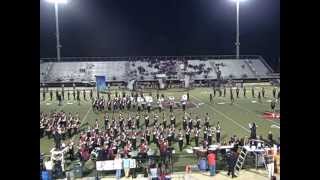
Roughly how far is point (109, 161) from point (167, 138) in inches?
88.6

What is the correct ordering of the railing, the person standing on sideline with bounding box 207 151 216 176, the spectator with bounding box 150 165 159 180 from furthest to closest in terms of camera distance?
1. the railing
2. the person standing on sideline with bounding box 207 151 216 176
3. the spectator with bounding box 150 165 159 180

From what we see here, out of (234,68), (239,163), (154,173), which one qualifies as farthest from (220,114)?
(234,68)

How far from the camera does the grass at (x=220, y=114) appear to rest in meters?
10.4

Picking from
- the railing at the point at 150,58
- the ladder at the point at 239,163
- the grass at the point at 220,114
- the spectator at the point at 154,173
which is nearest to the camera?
the spectator at the point at 154,173

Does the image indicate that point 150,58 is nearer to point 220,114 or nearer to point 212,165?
point 220,114

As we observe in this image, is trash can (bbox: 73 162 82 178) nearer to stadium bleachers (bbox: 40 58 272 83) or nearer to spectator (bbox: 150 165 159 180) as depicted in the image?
spectator (bbox: 150 165 159 180)

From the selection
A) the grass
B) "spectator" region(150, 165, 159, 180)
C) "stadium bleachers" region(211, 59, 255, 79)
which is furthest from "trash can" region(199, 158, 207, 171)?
"stadium bleachers" region(211, 59, 255, 79)

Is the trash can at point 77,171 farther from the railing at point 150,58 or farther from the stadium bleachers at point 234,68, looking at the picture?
the stadium bleachers at point 234,68

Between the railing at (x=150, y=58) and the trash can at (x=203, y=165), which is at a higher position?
the railing at (x=150, y=58)

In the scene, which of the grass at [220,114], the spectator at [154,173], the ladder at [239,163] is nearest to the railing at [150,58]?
the grass at [220,114]

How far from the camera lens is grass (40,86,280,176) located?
34.2 ft

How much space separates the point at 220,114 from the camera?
14.4 metres
